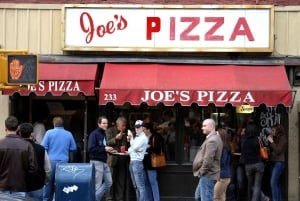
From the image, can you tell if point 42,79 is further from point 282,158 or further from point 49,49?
point 282,158

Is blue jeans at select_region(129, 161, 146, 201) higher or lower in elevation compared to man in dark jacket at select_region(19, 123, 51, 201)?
lower

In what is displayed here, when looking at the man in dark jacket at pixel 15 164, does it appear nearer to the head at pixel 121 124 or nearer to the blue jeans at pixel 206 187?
the blue jeans at pixel 206 187

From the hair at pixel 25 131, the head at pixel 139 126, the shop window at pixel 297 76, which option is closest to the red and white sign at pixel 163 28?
the shop window at pixel 297 76

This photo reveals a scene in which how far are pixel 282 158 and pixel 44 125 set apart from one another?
17.3 feet

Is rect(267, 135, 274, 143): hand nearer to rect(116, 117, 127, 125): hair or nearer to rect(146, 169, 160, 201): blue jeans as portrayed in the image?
rect(146, 169, 160, 201): blue jeans

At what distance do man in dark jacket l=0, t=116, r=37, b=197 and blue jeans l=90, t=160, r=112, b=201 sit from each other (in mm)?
3080

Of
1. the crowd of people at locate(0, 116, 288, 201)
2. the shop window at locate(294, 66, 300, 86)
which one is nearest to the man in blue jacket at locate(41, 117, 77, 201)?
the crowd of people at locate(0, 116, 288, 201)

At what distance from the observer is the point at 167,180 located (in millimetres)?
13688

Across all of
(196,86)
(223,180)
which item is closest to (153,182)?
(223,180)

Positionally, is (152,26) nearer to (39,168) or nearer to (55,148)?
(55,148)

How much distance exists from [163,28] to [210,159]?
13.3ft

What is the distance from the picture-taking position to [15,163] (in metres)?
8.86

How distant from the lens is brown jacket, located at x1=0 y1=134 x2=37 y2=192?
8.81 metres

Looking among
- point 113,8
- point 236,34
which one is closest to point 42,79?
point 113,8
